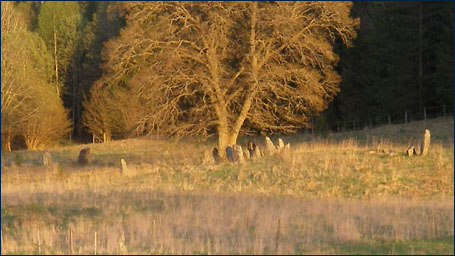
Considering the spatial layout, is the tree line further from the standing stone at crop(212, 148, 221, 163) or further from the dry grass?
the dry grass

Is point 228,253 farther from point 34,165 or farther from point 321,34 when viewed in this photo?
point 321,34

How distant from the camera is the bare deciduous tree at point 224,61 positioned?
25.8m

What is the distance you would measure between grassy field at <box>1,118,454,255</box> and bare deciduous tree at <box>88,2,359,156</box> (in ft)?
7.28

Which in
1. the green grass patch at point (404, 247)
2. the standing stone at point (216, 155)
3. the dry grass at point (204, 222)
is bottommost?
the green grass patch at point (404, 247)

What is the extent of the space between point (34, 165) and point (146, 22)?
813 cm

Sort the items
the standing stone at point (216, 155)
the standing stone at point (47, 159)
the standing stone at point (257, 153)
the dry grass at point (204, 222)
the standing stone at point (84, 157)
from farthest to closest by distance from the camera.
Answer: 1. the standing stone at point (84, 157)
2. the standing stone at point (216, 155)
3. the standing stone at point (47, 159)
4. the standing stone at point (257, 153)
5. the dry grass at point (204, 222)

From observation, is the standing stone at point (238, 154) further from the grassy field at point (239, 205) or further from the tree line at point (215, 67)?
the tree line at point (215, 67)

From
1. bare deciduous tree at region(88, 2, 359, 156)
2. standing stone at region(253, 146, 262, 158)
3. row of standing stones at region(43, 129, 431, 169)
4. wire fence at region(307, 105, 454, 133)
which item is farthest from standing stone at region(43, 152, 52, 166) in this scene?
wire fence at region(307, 105, 454, 133)

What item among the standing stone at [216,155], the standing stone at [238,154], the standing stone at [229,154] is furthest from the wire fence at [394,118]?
the standing stone at [238,154]

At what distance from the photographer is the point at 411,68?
41375mm

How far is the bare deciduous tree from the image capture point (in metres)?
25.8

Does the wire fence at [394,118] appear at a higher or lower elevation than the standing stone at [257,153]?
higher

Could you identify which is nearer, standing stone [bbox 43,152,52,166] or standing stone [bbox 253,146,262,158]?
standing stone [bbox 253,146,262,158]

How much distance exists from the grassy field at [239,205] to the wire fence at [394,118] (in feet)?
55.2
